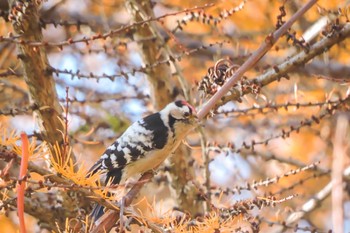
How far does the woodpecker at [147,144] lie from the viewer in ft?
11.0

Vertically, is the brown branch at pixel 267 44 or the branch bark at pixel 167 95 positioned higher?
the branch bark at pixel 167 95

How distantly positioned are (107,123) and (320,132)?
1409 mm

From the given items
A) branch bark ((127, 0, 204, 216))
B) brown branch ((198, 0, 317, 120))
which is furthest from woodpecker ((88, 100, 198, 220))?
brown branch ((198, 0, 317, 120))

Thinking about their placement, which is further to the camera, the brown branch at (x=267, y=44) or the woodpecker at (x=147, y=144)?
the woodpecker at (x=147, y=144)

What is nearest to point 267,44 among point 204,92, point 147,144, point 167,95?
point 204,92

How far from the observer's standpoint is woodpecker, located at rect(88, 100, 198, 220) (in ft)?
11.0

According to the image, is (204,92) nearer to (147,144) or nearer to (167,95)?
(147,144)

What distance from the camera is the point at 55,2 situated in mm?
4449

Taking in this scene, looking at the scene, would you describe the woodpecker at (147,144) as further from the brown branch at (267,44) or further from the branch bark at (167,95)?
the brown branch at (267,44)

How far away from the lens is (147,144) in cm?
346

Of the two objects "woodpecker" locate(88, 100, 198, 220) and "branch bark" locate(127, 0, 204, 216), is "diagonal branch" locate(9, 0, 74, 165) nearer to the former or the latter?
"woodpecker" locate(88, 100, 198, 220)

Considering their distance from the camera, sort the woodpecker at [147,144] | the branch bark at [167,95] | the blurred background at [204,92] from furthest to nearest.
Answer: the branch bark at [167,95]
the woodpecker at [147,144]
the blurred background at [204,92]

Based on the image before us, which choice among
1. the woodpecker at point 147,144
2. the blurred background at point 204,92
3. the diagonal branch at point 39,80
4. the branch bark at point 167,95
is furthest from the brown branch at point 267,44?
the branch bark at point 167,95

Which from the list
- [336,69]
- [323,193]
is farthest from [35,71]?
[336,69]
